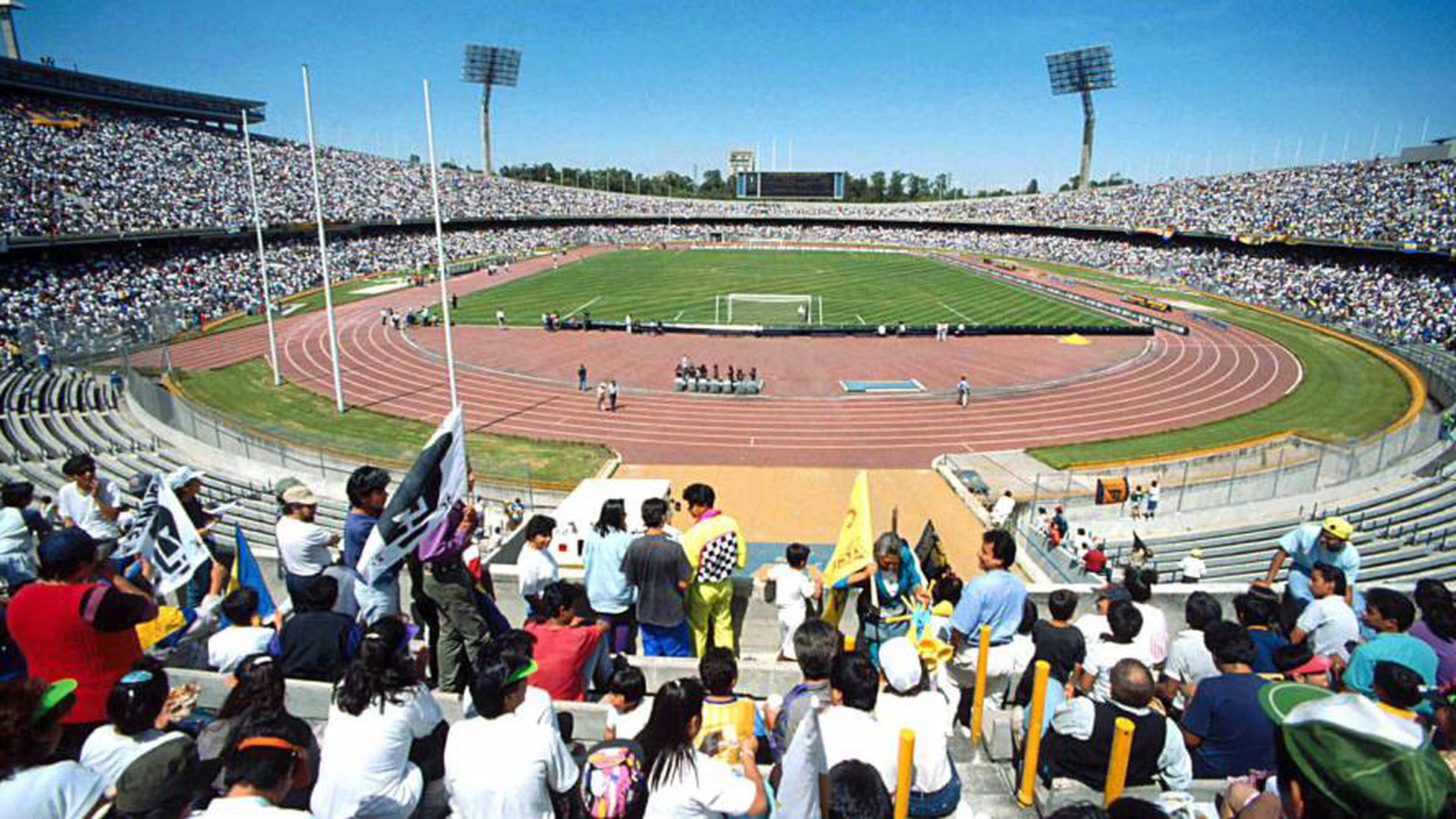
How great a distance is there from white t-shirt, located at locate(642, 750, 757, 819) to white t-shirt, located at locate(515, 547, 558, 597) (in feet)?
12.3

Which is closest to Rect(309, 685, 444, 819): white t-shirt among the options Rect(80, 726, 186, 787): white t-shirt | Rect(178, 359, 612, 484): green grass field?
Rect(80, 726, 186, 787): white t-shirt

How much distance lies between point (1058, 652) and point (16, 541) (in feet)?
33.2

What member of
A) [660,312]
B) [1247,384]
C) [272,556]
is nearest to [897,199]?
[660,312]

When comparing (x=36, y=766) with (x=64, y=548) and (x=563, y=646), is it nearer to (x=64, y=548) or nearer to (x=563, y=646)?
(x=64, y=548)

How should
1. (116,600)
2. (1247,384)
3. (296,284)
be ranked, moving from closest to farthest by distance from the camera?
(116,600), (1247,384), (296,284)

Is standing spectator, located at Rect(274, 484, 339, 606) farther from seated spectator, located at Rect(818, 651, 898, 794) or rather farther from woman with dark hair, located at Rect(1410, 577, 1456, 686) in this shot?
woman with dark hair, located at Rect(1410, 577, 1456, 686)

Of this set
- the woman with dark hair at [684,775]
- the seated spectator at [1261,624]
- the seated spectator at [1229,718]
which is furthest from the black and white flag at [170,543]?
the seated spectator at [1261,624]

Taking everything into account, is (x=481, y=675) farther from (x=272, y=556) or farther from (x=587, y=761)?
(x=272, y=556)

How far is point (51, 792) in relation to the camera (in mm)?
3365

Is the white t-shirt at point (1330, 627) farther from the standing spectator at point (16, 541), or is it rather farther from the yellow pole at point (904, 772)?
the standing spectator at point (16, 541)

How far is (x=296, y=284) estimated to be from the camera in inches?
2238

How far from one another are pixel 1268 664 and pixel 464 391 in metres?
29.4

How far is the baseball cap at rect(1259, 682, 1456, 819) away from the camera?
2326mm

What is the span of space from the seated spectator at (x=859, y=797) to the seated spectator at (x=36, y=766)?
3.45 meters
